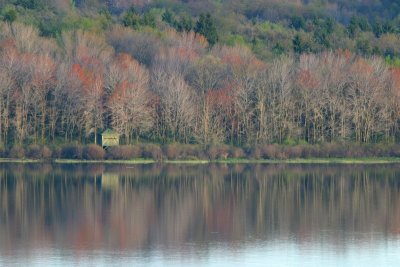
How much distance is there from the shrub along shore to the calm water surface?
3.50 meters

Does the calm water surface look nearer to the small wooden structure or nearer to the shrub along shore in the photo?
the shrub along shore

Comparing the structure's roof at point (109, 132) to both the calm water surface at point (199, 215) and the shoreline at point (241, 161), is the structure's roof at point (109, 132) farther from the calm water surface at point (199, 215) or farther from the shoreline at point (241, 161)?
the calm water surface at point (199, 215)

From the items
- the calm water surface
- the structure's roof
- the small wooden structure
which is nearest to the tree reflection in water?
the calm water surface

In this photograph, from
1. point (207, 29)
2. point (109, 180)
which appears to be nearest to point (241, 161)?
point (109, 180)

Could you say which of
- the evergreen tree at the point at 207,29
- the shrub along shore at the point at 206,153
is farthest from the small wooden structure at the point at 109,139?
the evergreen tree at the point at 207,29

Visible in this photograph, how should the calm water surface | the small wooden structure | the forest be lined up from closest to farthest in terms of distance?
the calm water surface
the small wooden structure
the forest

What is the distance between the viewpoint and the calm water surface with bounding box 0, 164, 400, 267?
35812 mm

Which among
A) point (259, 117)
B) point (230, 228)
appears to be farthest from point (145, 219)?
point (259, 117)

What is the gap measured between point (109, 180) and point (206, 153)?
13.9m

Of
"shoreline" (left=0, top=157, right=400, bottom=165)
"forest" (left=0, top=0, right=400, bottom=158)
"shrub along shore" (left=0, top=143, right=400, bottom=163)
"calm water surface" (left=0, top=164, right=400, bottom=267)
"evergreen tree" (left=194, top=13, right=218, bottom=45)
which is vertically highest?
"evergreen tree" (left=194, top=13, right=218, bottom=45)

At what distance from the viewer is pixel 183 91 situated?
249ft

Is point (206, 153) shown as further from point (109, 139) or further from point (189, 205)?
point (189, 205)

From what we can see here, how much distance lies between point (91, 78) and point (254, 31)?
33.5 meters

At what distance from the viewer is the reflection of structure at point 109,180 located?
55.3 m
